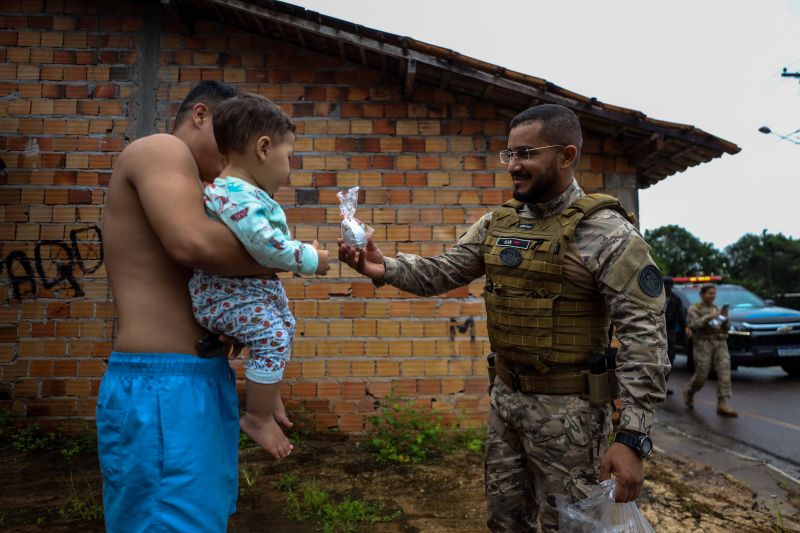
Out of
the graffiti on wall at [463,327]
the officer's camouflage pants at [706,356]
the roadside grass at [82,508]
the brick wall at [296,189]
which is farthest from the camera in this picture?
the officer's camouflage pants at [706,356]

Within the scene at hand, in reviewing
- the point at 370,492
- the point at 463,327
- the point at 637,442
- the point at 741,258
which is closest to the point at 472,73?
the point at 463,327

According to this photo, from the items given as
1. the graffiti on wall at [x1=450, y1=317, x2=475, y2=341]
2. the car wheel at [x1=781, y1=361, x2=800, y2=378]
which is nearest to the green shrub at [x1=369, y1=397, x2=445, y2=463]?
the graffiti on wall at [x1=450, y1=317, x2=475, y2=341]

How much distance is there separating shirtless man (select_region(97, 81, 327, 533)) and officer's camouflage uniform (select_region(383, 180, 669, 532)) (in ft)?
3.54

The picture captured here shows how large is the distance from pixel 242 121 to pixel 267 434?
0.85 m

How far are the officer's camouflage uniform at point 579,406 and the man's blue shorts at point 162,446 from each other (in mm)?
1117

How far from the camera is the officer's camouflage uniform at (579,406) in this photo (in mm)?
1949

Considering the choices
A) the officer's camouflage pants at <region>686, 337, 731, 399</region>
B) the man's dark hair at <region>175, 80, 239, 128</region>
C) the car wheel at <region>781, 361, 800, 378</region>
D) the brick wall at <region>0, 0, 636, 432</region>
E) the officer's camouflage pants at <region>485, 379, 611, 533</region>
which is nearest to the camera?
the man's dark hair at <region>175, 80, 239, 128</region>

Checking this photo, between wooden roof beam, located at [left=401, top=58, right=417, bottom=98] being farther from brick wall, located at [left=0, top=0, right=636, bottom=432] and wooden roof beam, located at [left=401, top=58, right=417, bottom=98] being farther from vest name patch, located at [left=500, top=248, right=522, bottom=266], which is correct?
vest name patch, located at [left=500, top=248, right=522, bottom=266]

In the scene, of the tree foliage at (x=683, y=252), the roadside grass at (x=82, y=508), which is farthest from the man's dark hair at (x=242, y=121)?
the tree foliage at (x=683, y=252)

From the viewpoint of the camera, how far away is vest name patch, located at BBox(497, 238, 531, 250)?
222 centimetres

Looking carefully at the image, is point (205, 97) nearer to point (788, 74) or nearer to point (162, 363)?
point (162, 363)

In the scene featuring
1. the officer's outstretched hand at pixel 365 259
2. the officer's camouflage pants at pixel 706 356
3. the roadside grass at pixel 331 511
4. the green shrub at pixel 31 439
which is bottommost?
the roadside grass at pixel 331 511

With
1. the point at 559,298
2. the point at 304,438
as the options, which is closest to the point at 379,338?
the point at 304,438

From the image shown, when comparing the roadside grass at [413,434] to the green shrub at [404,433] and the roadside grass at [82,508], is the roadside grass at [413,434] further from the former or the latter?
the roadside grass at [82,508]
